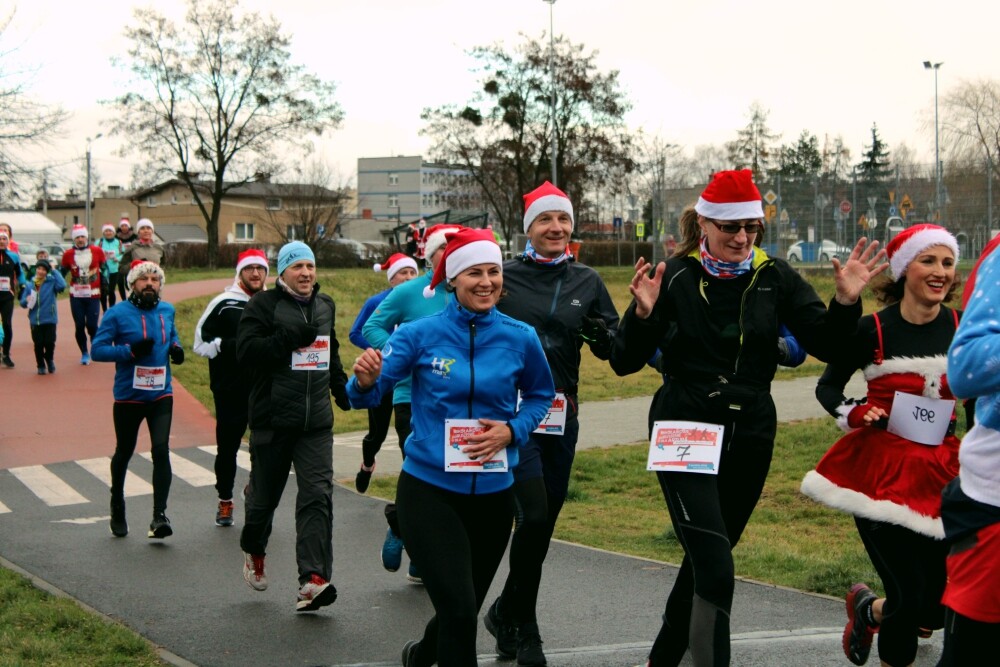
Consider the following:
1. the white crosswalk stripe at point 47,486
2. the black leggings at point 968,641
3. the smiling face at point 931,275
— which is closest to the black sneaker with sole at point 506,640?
the smiling face at point 931,275

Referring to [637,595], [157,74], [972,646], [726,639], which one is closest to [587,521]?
[637,595]

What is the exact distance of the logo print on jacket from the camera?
4801 millimetres

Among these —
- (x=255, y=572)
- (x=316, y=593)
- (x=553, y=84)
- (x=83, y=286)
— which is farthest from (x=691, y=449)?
(x=553, y=84)

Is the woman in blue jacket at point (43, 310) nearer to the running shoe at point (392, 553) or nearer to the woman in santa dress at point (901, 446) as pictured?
the running shoe at point (392, 553)

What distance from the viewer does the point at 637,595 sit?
277 inches

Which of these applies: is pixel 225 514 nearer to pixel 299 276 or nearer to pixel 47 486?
pixel 47 486

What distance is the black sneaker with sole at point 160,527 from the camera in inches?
350

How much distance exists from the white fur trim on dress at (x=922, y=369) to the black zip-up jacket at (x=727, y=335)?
0.34 meters

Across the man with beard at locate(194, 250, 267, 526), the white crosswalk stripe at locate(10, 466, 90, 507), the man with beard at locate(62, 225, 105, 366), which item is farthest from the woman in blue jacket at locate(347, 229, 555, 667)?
the man with beard at locate(62, 225, 105, 366)

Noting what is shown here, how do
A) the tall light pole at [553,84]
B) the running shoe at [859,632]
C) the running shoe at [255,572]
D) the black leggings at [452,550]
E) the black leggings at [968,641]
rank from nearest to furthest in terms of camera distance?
the black leggings at [968,641] → the black leggings at [452,550] → the running shoe at [859,632] → the running shoe at [255,572] → the tall light pole at [553,84]

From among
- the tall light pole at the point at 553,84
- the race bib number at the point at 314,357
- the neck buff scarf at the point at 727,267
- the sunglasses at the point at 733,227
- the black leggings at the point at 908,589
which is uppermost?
the tall light pole at the point at 553,84

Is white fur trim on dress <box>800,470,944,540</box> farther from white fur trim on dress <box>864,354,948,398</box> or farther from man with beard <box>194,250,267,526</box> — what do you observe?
man with beard <box>194,250,267,526</box>

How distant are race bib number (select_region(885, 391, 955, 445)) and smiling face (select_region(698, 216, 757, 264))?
0.94 metres

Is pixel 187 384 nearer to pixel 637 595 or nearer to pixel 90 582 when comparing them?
pixel 90 582
